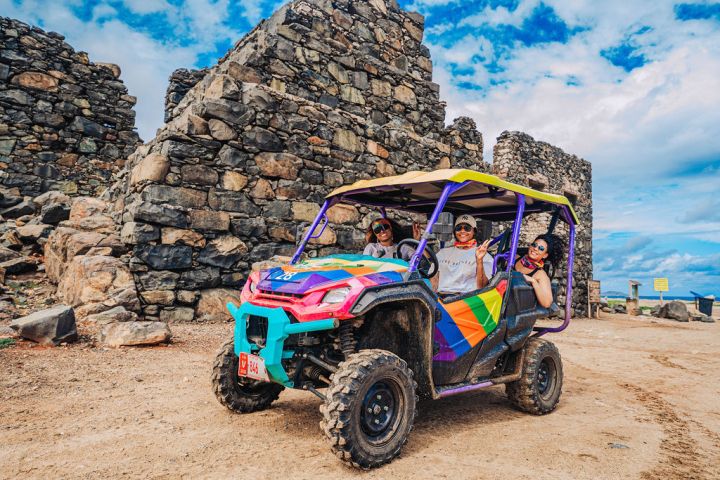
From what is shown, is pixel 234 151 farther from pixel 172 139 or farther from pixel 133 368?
pixel 133 368

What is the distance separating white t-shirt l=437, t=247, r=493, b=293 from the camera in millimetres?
4172

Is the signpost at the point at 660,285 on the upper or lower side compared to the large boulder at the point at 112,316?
upper

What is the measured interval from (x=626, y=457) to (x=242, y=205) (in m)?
5.89

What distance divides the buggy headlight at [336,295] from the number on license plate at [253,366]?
0.54m

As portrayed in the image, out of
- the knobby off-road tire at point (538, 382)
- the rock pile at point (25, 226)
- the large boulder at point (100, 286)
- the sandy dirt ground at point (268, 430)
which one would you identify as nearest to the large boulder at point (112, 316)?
the large boulder at point (100, 286)

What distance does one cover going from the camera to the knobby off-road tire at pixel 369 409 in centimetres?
255

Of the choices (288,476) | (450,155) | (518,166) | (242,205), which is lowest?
(288,476)

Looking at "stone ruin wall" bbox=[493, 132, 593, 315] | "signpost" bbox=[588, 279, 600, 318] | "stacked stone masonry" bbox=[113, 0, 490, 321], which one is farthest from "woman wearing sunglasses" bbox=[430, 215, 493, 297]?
"signpost" bbox=[588, 279, 600, 318]

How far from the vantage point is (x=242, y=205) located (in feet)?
23.7

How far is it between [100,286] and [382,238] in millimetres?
3963

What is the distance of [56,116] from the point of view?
35.2 ft

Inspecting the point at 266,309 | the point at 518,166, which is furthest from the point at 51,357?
the point at 518,166

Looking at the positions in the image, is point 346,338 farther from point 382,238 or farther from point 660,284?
point 660,284

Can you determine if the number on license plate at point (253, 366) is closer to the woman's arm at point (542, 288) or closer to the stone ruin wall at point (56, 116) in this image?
the woman's arm at point (542, 288)
